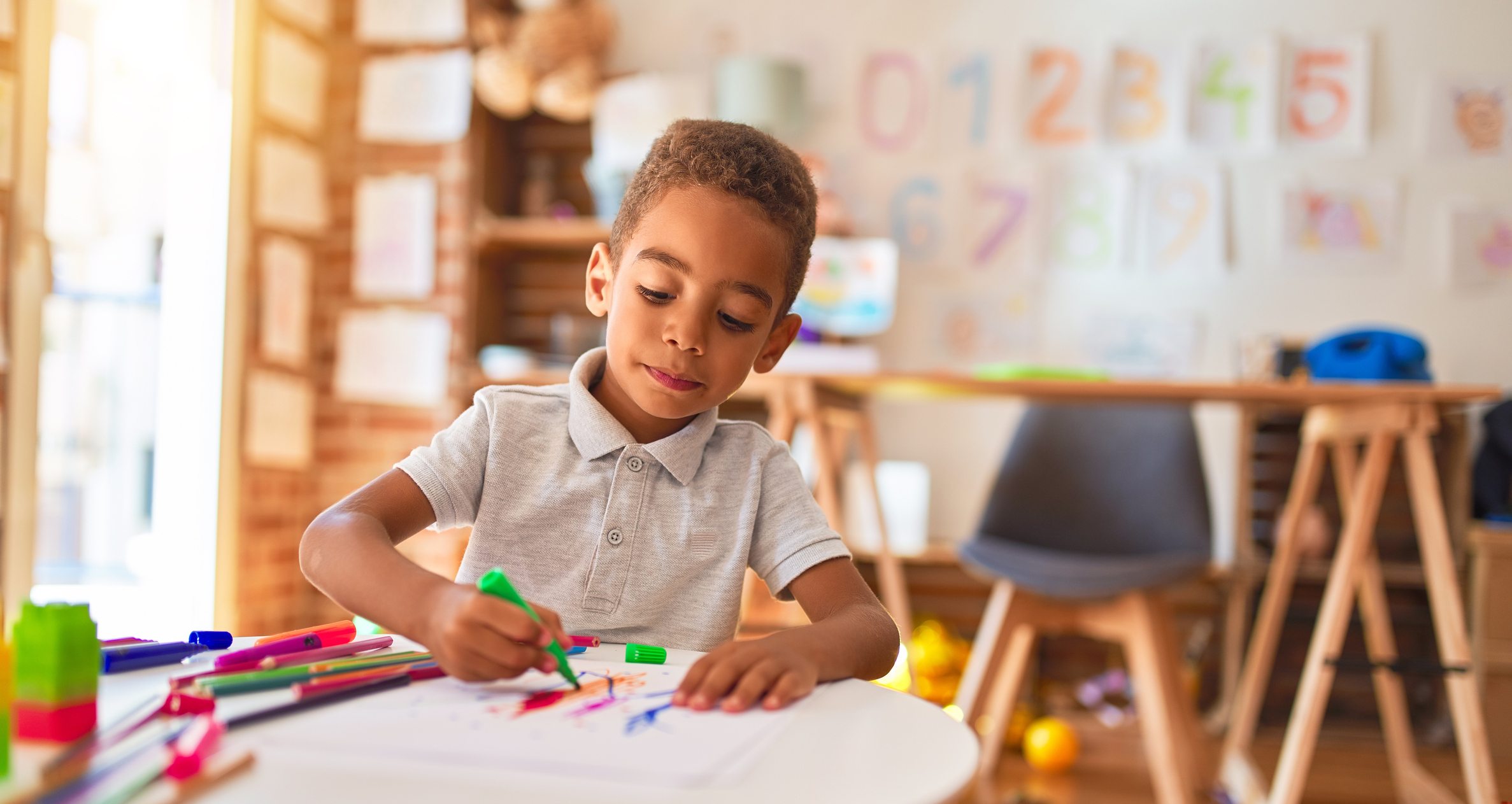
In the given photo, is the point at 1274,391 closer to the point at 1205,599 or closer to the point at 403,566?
the point at 1205,599

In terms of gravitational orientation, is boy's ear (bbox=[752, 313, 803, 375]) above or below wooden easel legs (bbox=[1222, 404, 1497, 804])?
above

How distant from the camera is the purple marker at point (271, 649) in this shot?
583 mm

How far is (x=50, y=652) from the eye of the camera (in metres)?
0.44

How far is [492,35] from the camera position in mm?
2883

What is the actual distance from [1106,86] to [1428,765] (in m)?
1.89

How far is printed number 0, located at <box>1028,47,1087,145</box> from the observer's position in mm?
3012

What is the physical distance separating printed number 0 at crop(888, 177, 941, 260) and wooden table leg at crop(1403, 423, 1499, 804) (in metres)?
1.48

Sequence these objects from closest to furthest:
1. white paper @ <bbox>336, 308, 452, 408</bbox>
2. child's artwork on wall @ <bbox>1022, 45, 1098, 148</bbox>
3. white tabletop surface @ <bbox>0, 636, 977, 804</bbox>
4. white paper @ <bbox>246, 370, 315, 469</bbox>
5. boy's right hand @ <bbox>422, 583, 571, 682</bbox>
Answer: white tabletop surface @ <bbox>0, 636, 977, 804</bbox>
boy's right hand @ <bbox>422, 583, 571, 682</bbox>
white paper @ <bbox>246, 370, 315, 469</bbox>
white paper @ <bbox>336, 308, 452, 408</bbox>
child's artwork on wall @ <bbox>1022, 45, 1098, 148</bbox>

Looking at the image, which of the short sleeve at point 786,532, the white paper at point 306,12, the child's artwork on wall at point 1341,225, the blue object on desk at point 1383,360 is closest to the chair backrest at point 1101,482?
the blue object on desk at point 1383,360

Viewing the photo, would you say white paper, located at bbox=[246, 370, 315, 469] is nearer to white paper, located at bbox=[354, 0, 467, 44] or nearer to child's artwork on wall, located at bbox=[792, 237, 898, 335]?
white paper, located at bbox=[354, 0, 467, 44]

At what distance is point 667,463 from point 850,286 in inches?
80.3

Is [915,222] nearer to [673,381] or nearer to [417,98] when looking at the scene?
[417,98]

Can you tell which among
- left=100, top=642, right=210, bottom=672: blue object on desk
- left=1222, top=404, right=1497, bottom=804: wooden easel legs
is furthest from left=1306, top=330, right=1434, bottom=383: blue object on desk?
left=100, top=642, right=210, bottom=672: blue object on desk

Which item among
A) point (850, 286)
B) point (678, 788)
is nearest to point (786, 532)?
point (678, 788)
